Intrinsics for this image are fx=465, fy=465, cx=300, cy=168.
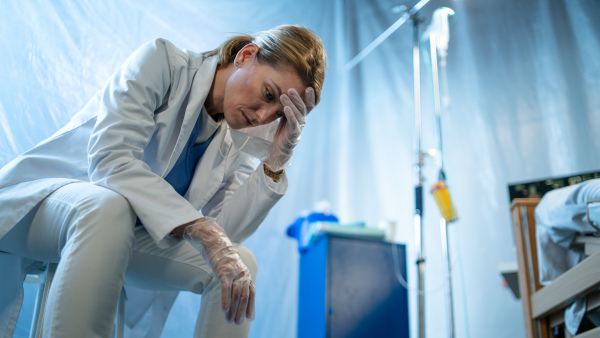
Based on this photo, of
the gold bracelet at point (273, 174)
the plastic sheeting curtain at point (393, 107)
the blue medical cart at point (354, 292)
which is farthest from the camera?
the blue medical cart at point (354, 292)

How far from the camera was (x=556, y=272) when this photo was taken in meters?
1.08

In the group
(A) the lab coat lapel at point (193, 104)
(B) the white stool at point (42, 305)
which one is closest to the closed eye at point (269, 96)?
(A) the lab coat lapel at point (193, 104)

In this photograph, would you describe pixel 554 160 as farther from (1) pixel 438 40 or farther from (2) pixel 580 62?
(1) pixel 438 40

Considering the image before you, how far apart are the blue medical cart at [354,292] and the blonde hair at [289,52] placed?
0.70 m

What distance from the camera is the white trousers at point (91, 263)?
1.87 feet

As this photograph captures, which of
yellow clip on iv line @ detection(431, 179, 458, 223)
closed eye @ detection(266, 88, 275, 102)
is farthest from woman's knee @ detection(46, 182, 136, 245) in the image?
yellow clip on iv line @ detection(431, 179, 458, 223)

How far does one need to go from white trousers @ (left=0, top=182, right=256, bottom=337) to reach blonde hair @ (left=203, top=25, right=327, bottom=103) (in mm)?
366

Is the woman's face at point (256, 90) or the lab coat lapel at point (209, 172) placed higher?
the woman's face at point (256, 90)

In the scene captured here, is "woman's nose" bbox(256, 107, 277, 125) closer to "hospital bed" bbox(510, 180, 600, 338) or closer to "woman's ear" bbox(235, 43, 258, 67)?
"woman's ear" bbox(235, 43, 258, 67)

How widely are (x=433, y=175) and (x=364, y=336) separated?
819 millimetres

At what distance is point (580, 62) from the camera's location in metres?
1.72

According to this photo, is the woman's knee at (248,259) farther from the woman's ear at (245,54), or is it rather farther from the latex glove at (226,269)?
the woman's ear at (245,54)

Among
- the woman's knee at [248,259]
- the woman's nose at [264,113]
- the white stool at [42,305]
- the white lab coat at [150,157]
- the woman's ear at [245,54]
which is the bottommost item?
the white stool at [42,305]

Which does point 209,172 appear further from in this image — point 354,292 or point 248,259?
point 354,292
